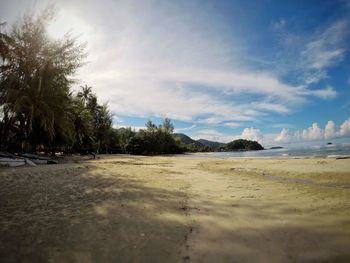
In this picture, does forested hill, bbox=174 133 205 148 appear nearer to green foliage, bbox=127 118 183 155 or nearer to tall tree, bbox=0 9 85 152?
green foliage, bbox=127 118 183 155

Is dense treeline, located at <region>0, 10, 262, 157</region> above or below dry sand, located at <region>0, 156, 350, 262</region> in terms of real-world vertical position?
above

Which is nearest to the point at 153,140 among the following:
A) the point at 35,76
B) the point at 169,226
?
the point at 35,76

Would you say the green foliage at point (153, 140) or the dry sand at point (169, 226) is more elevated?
the green foliage at point (153, 140)

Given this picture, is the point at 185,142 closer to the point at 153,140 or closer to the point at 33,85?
the point at 153,140

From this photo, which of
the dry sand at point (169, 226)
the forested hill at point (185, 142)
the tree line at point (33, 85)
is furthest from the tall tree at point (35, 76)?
the forested hill at point (185, 142)

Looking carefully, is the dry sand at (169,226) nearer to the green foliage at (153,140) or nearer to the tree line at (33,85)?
the tree line at (33,85)

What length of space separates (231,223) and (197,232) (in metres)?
0.95

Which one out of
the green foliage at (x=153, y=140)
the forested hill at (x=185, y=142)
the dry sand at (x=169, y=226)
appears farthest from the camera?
the forested hill at (x=185, y=142)

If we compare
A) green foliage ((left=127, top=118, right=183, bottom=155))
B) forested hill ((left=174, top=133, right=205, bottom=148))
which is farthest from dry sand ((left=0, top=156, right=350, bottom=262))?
forested hill ((left=174, top=133, right=205, bottom=148))

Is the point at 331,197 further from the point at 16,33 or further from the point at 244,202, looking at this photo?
the point at 16,33

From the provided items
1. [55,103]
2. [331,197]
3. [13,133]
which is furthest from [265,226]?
[13,133]

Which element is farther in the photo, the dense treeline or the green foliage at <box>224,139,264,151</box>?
the green foliage at <box>224,139,264,151</box>

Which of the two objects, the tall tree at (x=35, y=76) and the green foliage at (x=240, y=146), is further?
the green foliage at (x=240, y=146)

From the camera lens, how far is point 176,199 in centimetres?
768
